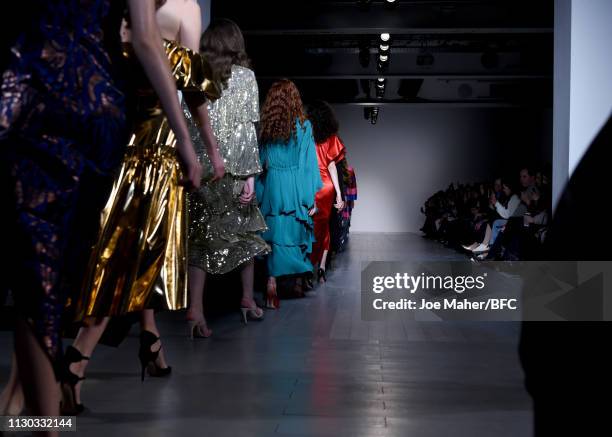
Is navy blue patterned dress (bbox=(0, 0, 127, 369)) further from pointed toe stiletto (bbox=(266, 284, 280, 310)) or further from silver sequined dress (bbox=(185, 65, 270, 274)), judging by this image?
pointed toe stiletto (bbox=(266, 284, 280, 310))

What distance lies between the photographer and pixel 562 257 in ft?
1.91

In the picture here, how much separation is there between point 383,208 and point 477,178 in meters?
2.33

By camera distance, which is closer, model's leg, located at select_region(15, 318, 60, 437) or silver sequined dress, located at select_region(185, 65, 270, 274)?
model's leg, located at select_region(15, 318, 60, 437)

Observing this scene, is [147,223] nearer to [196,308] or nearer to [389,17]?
[196,308]

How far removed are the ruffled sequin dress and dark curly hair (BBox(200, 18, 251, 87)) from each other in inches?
50.6

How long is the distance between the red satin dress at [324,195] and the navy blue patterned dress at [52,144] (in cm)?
436

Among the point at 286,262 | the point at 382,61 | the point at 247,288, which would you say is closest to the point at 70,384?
the point at 247,288

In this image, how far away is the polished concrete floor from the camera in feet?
6.22

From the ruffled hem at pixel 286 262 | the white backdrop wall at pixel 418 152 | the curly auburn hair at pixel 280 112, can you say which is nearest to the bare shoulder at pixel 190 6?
the curly auburn hair at pixel 280 112

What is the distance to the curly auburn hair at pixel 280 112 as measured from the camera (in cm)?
442

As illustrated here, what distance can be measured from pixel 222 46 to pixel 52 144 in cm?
218

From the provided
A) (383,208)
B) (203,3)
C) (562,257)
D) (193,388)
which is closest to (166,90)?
(562,257)

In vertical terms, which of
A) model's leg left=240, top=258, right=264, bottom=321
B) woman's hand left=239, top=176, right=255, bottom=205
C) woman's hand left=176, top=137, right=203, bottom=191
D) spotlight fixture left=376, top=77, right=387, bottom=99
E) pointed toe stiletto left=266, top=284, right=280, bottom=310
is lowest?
pointed toe stiletto left=266, top=284, right=280, bottom=310

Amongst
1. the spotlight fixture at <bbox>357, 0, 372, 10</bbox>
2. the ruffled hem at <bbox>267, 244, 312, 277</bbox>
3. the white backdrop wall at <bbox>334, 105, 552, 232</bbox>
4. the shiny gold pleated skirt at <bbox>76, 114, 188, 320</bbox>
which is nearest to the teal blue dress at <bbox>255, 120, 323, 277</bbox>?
the ruffled hem at <bbox>267, 244, 312, 277</bbox>
